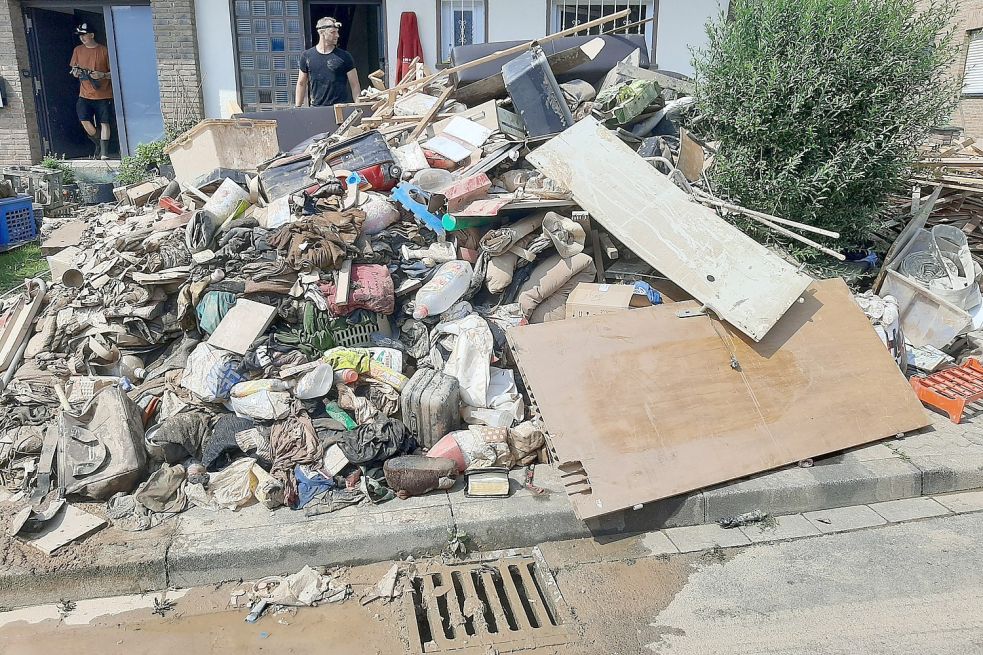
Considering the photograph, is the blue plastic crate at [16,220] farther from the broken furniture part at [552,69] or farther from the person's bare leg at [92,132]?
the broken furniture part at [552,69]

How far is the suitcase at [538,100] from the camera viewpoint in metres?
5.43

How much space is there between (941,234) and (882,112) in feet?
4.35

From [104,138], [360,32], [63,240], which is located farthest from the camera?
[360,32]

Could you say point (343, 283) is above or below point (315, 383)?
above

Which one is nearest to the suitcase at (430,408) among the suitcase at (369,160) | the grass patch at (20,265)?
the suitcase at (369,160)

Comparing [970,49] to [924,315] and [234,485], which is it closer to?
[924,315]

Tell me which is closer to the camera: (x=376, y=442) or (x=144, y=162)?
(x=376, y=442)

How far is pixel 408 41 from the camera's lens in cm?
1031

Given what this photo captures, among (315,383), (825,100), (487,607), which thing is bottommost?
(487,607)

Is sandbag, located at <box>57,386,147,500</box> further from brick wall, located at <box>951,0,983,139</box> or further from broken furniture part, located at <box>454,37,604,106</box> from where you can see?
brick wall, located at <box>951,0,983,139</box>

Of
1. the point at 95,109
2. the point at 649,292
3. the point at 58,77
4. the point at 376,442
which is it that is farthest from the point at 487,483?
the point at 58,77

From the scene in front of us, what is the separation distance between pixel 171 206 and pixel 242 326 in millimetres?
2113

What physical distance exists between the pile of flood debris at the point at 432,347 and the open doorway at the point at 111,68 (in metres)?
7.39

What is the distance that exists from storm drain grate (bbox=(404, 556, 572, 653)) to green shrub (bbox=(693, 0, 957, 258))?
3.27 metres
